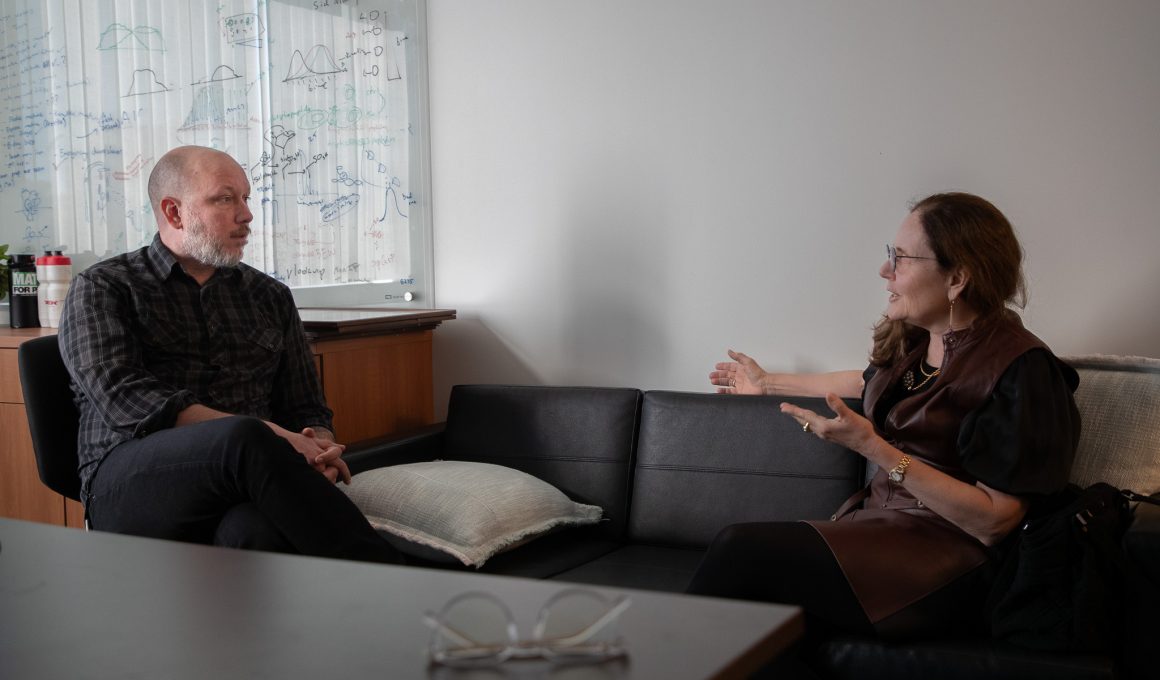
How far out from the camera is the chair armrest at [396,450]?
2.85 meters

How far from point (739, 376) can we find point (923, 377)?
2.36 feet

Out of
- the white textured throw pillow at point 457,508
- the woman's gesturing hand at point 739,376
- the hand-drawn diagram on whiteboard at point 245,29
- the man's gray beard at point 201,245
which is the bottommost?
the white textured throw pillow at point 457,508

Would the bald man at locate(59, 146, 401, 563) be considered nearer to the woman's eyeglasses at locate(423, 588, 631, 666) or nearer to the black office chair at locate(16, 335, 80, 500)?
the black office chair at locate(16, 335, 80, 500)

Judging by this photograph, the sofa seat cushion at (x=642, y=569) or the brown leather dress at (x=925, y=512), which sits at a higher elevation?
the brown leather dress at (x=925, y=512)

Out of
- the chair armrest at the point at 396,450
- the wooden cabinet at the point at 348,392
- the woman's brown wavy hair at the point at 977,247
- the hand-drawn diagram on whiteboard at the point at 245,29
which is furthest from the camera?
the hand-drawn diagram on whiteboard at the point at 245,29

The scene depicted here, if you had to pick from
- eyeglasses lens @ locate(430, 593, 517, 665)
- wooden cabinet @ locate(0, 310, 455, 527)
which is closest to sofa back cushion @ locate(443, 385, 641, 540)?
wooden cabinet @ locate(0, 310, 455, 527)

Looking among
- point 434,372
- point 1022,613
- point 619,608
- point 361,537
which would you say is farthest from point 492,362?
point 619,608

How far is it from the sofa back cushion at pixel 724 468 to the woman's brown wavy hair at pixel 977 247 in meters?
0.54

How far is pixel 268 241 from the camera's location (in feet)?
11.1

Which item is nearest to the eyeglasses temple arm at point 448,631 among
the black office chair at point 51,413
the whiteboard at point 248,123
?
the black office chair at point 51,413

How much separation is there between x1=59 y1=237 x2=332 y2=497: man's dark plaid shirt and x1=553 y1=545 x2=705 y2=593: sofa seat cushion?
795 millimetres

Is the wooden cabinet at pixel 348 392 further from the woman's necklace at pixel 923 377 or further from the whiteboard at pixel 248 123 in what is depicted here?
the woman's necklace at pixel 923 377

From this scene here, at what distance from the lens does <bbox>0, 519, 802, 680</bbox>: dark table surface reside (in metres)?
0.84

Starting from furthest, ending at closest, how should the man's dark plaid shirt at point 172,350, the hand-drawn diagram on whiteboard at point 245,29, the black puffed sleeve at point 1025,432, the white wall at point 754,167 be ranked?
1. the hand-drawn diagram on whiteboard at point 245,29
2. the white wall at point 754,167
3. the man's dark plaid shirt at point 172,350
4. the black puffed sleeve at point 1025,432
